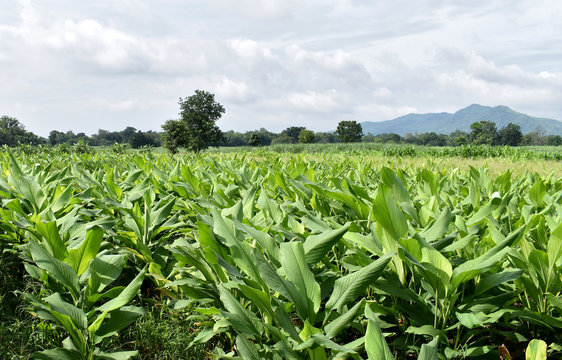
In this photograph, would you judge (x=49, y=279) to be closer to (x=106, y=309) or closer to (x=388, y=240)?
(x=106, y=309)

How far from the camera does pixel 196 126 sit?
74062mm

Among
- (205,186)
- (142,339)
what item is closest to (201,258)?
(142,339)

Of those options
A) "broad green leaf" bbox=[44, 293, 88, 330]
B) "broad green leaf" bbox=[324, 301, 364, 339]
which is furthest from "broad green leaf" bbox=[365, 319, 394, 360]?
"broad green leaf" bbox=[44, 293, 88, 330]

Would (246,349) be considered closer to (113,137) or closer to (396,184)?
(396,184)

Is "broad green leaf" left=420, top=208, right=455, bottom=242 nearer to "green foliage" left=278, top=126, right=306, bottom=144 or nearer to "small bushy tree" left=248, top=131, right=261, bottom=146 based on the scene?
"small bushy tree" left=248, top=131, right=261, bottom=146

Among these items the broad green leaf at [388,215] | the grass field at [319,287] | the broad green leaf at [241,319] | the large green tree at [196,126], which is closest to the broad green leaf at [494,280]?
the grass field at [319,287]

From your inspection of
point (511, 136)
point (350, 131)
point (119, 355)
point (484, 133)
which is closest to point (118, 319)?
point (119, 355)

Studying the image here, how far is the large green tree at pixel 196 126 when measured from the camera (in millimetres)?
71938

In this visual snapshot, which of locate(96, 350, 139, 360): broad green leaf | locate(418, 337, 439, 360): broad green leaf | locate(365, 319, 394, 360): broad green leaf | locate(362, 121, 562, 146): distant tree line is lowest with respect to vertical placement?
locate(96, 350, 139, 360): broad green leaf

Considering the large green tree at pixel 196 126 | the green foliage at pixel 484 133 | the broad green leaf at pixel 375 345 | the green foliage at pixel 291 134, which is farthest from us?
the green foliage at pixel 291 134

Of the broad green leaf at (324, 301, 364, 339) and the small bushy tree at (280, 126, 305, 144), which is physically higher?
the small bushy tree at (280, 126, 305, 144)

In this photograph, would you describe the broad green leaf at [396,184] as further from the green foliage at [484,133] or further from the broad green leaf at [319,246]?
the green foliage at [484,133]

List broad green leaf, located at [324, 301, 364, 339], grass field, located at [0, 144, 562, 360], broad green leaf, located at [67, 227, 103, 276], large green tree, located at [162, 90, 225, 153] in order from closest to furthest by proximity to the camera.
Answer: broad green leaf, located at [324, 301, 364, 339] < grass field, located at [0, 144, 562, 360] < broad green leaf, located at [67, 227, 103, 276] < large green tree, located at [162, 90, 225, 153]

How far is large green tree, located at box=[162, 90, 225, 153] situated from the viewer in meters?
71.9
